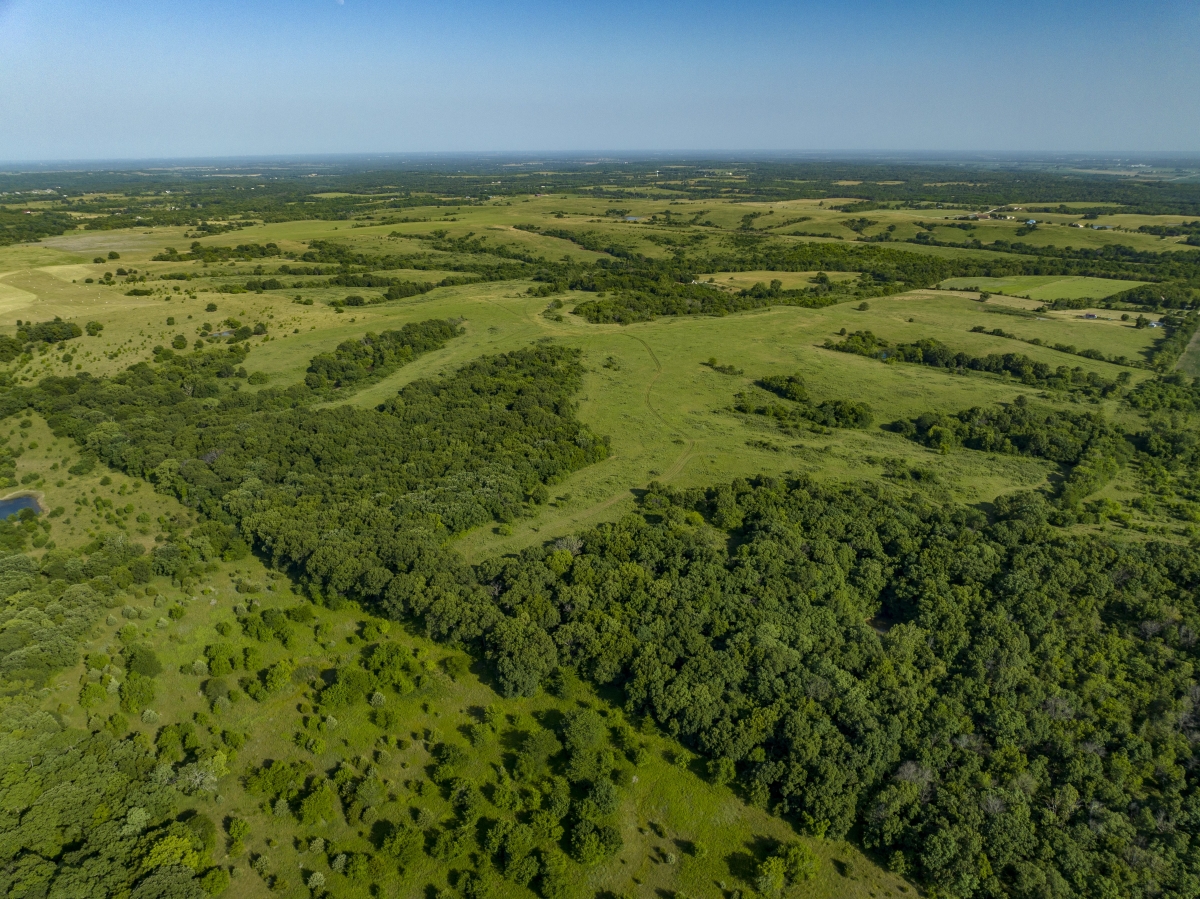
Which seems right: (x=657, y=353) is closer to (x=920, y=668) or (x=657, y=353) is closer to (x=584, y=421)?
(x=584, y=421)

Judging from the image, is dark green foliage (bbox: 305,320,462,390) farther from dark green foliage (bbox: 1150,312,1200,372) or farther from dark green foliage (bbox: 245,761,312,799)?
dark green foliage (bbox: 1150,312,1200,372)

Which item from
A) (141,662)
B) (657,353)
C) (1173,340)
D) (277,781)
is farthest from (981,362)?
(141,662)

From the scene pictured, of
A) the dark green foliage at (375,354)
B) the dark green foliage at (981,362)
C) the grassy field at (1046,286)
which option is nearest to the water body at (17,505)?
the dark green foliage at (375,354)

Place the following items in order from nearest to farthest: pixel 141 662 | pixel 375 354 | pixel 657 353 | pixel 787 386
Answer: pixel 141 662 < pixel 787 386 < pixel 375 354 < pixel 657 353

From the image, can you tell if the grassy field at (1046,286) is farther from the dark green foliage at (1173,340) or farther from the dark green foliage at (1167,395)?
the dark green foliage at (1167,395)

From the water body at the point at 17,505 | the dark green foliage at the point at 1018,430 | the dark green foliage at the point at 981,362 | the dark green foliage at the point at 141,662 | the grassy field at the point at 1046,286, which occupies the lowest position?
the dark green foliage at the point at 141,662
